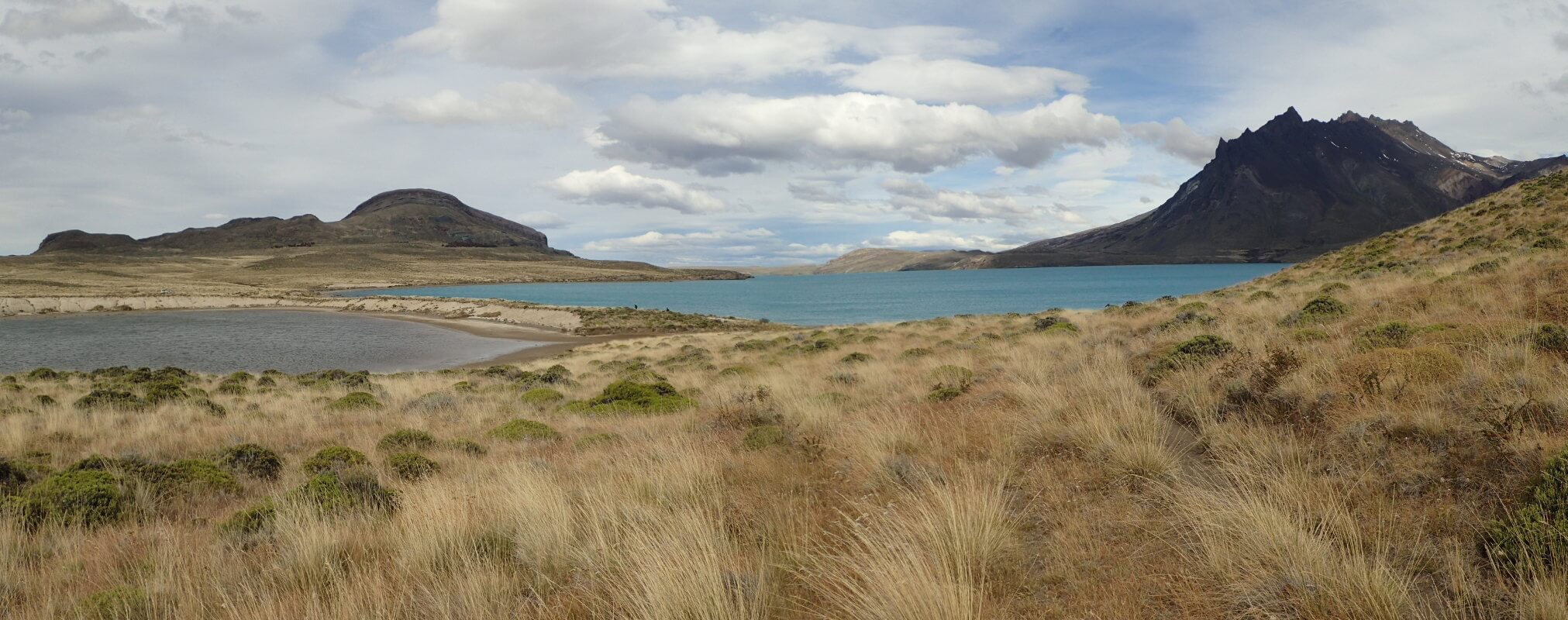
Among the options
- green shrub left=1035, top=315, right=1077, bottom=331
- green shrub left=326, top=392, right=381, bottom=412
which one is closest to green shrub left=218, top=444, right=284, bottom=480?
green shrub left=326, top=392, right=381, bottom=412

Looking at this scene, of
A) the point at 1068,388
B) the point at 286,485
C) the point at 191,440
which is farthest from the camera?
the point at 191,440

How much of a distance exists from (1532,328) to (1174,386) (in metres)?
3.38

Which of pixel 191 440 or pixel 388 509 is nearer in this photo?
pixel 388 509

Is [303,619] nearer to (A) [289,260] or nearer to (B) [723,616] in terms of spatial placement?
(B) [723,616]

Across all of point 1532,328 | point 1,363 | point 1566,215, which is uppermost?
point 1566,215

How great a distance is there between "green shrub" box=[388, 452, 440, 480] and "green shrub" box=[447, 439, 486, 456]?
2.54ft

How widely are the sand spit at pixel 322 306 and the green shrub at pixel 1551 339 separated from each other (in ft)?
163

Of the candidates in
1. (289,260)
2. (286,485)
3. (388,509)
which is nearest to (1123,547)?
(388,509)

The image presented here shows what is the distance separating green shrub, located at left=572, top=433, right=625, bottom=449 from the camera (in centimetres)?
882

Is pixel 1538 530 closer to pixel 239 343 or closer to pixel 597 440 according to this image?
pixel 597 440

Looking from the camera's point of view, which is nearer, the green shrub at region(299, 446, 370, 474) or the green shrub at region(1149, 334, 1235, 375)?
the green shrub at region(299, 446, 370, 474)

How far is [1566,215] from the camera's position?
25391mm

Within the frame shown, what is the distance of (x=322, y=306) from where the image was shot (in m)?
76.4

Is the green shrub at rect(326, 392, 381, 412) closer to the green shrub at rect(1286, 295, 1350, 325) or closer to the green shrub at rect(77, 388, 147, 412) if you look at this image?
the green shrub at rect(77, 388, 147, 412)
